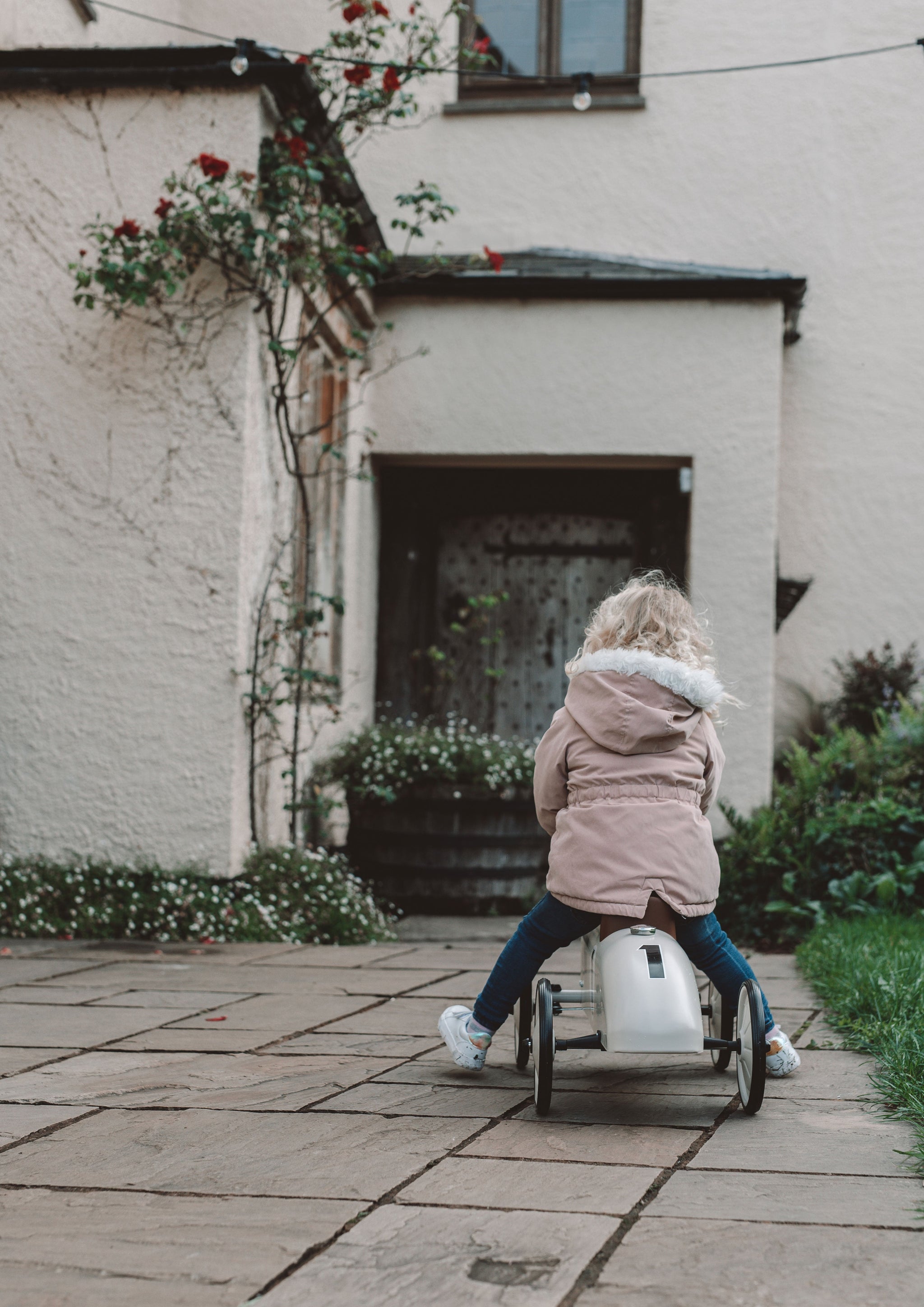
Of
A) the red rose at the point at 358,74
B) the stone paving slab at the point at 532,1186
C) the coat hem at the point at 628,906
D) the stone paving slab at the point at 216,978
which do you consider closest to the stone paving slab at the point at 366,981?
the stone paving slab at the point at 216,978

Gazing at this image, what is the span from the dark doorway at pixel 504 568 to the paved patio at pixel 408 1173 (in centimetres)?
410

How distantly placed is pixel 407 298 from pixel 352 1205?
5.86 meters

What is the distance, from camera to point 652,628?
2.89 meters

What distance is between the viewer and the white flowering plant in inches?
233

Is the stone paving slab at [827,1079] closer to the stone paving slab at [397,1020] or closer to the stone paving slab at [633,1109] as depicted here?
the stone paving slab at [633,1109]

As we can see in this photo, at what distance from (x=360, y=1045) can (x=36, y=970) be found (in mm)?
1557

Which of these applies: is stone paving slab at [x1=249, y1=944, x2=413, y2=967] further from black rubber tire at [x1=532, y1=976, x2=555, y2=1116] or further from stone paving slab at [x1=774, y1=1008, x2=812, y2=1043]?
black rubber tire at [x1=532, y1=976, x2=555, y2=1116]

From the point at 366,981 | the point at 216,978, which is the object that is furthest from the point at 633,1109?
the point at 216,978

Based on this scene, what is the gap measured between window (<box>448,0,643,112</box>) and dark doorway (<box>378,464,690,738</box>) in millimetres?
2266

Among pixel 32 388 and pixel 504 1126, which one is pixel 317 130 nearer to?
pixel 32 388

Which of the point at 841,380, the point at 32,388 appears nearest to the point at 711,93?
the point at 841,380

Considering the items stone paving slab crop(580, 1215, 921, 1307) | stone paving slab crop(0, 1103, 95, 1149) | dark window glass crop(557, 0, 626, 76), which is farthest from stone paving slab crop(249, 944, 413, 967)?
dark window glass crop(557, 0, 626, 76)

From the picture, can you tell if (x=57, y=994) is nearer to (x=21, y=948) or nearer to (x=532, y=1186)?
(x=21, y=948)

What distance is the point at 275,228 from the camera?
5.20 metres
